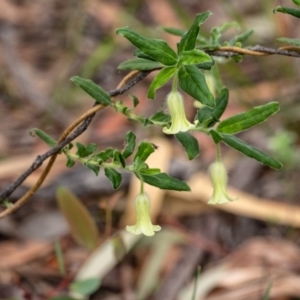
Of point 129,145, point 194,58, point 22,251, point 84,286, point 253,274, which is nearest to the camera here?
point 194,58

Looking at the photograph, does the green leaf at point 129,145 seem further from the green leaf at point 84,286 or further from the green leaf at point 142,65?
the green leaf at point 84,286

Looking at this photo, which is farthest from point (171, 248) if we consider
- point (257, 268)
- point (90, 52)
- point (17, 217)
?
point (90, 52)

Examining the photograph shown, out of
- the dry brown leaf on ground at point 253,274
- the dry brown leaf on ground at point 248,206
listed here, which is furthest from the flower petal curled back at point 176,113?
the dry brown leaf on ground at point 248,206

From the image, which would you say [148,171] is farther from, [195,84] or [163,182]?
[195,84]

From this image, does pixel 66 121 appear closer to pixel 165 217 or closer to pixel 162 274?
pixel 165 217

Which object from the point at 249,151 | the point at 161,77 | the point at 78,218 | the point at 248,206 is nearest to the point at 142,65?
the point at 161,77

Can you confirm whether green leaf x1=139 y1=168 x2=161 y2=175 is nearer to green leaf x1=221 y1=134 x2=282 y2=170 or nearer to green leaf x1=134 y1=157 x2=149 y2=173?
green leaf x1=134 y1=157 x2=149 y2=173

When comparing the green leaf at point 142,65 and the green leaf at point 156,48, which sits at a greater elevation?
the green leaf at point 156,48
